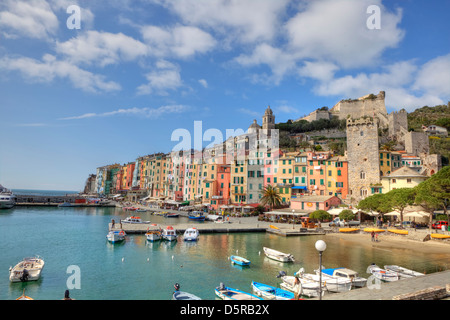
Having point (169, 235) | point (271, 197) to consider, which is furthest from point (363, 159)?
point (169, 235)

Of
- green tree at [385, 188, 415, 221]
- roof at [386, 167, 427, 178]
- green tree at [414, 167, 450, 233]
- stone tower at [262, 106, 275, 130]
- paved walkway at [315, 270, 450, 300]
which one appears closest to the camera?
paved walkway at [315, 270, 450, 300]

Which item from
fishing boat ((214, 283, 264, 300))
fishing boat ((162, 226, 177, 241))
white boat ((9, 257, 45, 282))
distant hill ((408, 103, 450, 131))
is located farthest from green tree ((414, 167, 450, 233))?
distant hill ((408, 103, 450, 131))

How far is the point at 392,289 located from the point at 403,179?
4158cm

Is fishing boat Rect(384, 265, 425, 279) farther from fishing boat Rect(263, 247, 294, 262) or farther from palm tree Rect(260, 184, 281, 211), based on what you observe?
palm tree Rect(260, 184, 281, 211)

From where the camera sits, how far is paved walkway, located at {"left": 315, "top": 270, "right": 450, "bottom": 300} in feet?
39.0

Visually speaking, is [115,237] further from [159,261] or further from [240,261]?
[240,261]

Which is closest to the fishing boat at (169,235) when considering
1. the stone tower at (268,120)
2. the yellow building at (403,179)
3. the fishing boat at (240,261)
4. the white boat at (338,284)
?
the fishing boat at (240,261)

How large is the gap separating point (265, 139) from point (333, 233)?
221 feet

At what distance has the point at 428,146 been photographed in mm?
74938

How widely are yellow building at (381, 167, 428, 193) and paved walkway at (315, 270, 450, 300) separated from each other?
36.4 meters

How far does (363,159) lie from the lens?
54094 mm

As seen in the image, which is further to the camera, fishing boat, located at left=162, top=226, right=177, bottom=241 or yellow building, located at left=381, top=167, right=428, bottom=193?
yellow building, located at left=381, top=167, right=428, bottom=193

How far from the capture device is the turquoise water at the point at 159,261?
18516 mm
